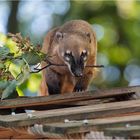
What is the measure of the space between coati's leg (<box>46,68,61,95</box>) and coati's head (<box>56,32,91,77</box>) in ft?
0.63

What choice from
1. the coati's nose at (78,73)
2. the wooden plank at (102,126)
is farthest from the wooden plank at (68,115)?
the coati's nose at (78,73)

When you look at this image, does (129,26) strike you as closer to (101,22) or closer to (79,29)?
A: (101,22)

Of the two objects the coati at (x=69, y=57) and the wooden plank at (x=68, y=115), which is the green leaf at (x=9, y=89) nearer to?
the wooden plank at (x=68, y=115)

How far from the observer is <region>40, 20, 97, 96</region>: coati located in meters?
6.58

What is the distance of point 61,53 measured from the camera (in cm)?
673

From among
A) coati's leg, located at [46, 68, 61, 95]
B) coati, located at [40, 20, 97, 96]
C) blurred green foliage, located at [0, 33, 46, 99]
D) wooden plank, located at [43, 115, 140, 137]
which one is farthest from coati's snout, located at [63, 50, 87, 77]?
wooden plank, located at [43, 115, 140, 137]

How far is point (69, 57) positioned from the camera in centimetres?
658

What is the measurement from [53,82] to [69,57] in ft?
1.08

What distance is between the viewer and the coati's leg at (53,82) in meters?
6.61

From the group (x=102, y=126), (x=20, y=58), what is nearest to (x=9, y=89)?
(x=20, y=58)

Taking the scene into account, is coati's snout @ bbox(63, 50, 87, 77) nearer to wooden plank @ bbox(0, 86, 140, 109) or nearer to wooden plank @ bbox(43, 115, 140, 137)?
wooden plank @ bbox(0, 86, 140, 109)

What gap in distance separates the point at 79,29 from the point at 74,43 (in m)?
0.29

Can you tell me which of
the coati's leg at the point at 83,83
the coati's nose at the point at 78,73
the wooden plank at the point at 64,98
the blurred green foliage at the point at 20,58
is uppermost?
the blurred green foliage at the point at 20,58

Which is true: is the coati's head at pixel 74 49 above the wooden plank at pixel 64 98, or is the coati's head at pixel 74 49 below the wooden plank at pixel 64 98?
above
